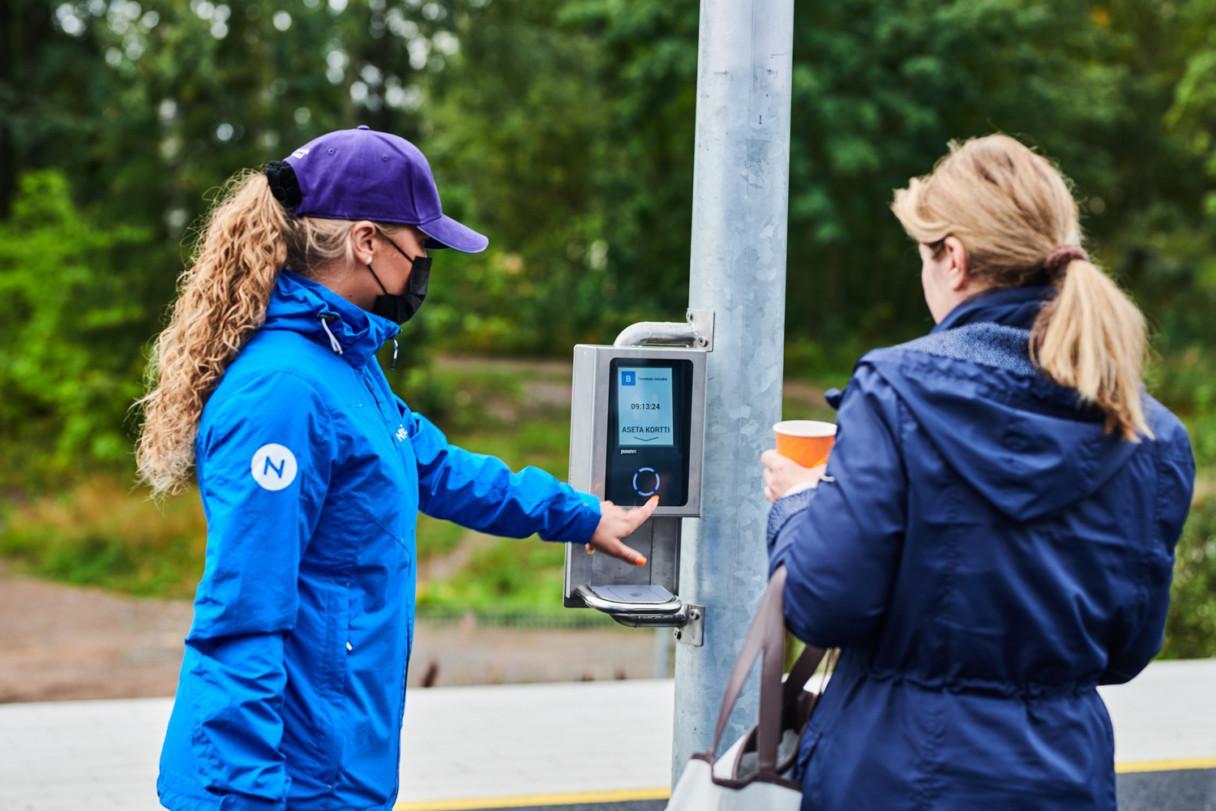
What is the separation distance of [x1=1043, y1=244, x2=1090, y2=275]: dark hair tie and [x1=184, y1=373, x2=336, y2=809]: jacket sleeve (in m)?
1.19

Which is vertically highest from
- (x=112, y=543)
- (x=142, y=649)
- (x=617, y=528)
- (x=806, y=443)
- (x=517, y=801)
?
(x=806, y=443)

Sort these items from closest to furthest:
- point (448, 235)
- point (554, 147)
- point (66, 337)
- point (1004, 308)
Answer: point (1004, 308) < point (448, 235) < point (66, 337) < point (554, 147)

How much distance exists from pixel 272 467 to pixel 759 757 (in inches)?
35.2

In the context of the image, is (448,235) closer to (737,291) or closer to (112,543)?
(737,291)

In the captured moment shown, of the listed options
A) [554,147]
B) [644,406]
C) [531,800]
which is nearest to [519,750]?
[531,800]

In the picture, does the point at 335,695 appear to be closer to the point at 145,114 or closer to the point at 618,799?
the point at 618,799

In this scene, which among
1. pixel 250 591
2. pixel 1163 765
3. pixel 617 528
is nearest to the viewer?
pixel 250 591

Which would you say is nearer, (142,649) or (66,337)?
(142,649)

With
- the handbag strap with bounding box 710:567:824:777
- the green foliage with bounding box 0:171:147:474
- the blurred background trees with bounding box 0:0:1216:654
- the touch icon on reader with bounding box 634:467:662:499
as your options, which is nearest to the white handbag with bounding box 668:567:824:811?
the handbag strap with bounding box 710:567:824:777

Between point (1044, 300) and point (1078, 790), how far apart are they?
28.9 inches

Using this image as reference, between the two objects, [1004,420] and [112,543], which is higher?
[1004,420]

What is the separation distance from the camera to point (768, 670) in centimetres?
227

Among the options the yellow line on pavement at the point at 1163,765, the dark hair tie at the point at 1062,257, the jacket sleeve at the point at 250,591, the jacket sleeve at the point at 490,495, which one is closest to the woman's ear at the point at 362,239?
the jacket sleeve at the point at 250,591

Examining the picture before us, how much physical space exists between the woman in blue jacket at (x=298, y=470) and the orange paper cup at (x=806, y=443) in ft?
2.21
